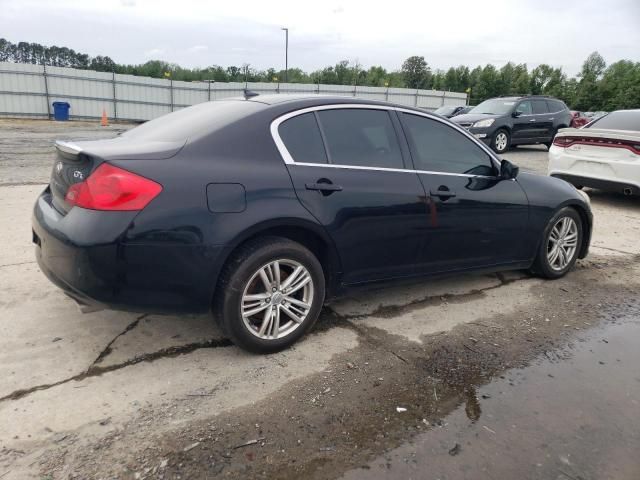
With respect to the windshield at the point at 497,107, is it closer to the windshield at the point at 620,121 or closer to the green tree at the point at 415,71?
the windshield at the point at 620,121

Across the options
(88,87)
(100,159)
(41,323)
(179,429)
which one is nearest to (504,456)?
(179,429)

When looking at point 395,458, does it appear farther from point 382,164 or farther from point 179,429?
point 382,164

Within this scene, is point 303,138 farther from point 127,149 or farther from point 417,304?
point 417,304

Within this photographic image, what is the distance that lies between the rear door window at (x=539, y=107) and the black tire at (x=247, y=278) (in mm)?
14231

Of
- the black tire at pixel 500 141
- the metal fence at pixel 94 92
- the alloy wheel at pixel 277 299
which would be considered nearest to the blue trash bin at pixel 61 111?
the metal fence at pixel 94 92

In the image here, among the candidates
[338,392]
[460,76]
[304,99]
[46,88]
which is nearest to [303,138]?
[304,99]

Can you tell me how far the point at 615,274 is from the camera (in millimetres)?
5160

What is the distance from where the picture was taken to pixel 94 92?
25641mm

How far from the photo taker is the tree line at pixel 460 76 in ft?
171

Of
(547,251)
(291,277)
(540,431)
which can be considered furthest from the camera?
(547,251)

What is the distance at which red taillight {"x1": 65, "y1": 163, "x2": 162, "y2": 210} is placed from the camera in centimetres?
267

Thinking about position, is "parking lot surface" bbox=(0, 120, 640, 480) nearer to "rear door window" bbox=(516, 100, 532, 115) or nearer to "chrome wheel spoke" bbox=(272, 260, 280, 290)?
"chrome wheel spoke" bbox=(272, 260, 280, 290)

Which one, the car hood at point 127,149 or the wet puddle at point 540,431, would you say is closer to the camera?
the wet puddle at point 540,431

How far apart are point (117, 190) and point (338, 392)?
1616 mm
